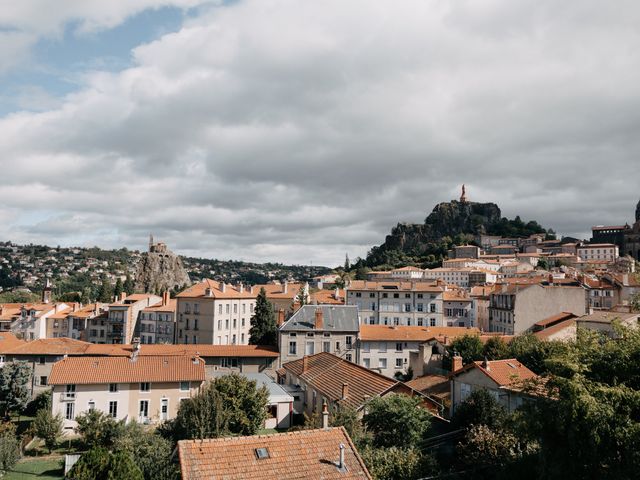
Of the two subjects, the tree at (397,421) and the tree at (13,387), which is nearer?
the tree at (397,421)

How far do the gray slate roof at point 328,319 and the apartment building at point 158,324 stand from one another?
2458 cm

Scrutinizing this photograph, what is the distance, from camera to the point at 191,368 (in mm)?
40062

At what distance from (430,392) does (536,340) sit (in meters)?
12.2

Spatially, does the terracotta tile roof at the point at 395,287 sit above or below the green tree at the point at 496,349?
above

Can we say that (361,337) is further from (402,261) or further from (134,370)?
(402,261)

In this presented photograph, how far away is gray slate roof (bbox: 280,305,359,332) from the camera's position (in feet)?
172

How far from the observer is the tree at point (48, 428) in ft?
111

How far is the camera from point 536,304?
6188 centimetres

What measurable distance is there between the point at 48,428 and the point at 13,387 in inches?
473

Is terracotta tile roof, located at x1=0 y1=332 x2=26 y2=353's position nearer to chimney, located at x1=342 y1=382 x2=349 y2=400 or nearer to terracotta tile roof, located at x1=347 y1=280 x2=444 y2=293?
chimney, located at x1=342 y1=382 x2=349 y2=400

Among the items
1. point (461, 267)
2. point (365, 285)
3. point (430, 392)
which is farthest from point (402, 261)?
point (430, 392)

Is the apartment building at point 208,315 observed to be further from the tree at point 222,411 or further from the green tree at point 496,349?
the green tree at point 496,349

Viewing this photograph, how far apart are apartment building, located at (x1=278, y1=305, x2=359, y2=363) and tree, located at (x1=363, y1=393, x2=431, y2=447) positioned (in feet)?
85.1

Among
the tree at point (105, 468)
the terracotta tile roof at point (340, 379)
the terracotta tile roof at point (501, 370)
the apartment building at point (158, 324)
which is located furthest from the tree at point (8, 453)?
the apartment building at point (158, 324)
